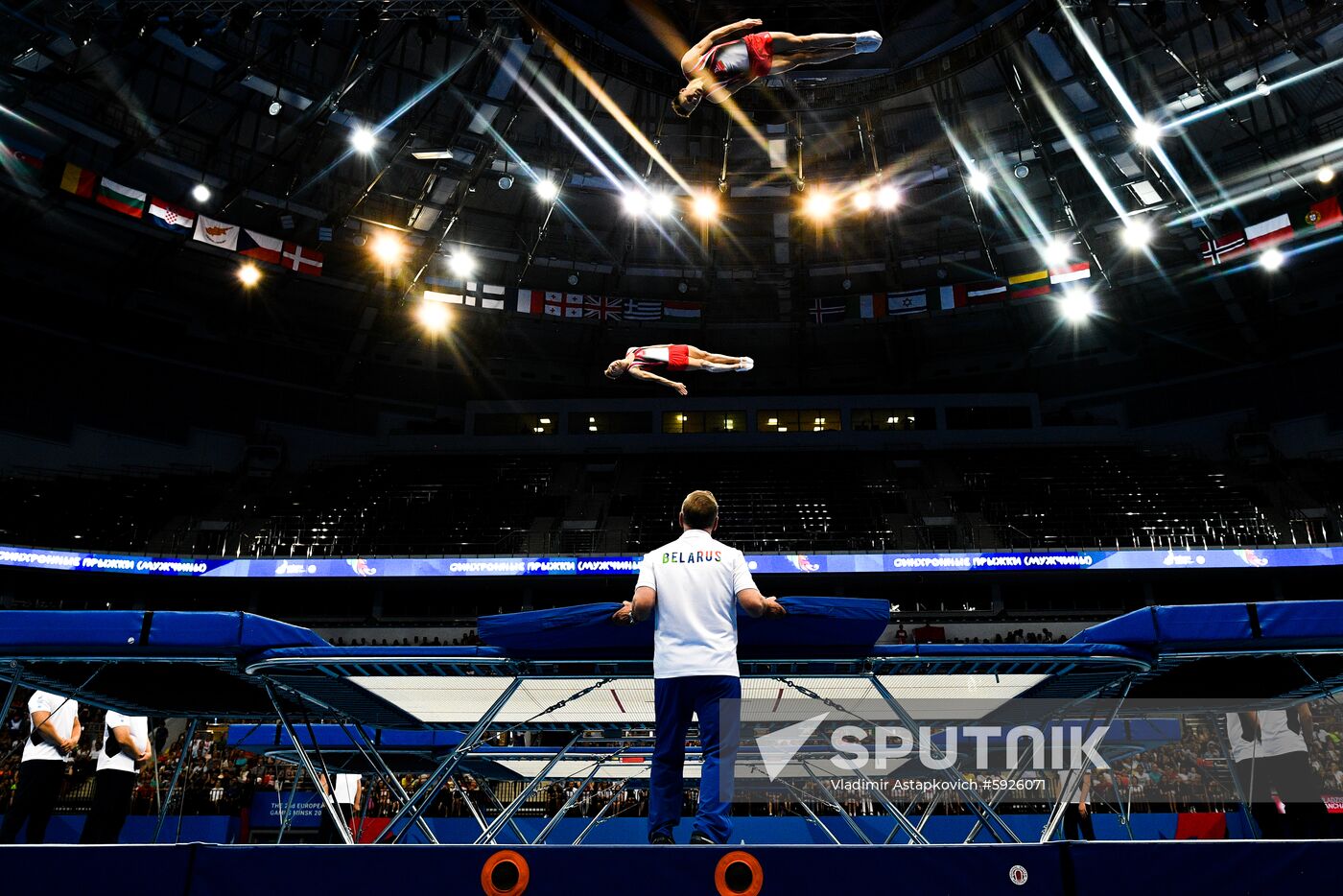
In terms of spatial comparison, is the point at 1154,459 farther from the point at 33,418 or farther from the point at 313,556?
the point at 33,418

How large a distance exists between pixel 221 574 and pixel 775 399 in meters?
20.3

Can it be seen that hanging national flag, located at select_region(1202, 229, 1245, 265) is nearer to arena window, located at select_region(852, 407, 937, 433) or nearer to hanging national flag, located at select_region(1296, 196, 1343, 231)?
hanging national flag, located at select_region(1296, 196, 1343, 231)

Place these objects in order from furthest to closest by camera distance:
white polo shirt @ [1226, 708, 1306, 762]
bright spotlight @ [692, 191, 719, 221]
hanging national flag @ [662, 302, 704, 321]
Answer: hanging national flag @ [662, 302, 704, 321] < bright spotlight @ [692, 191, 719, 221] < white polo shirt @ [1226, 708, 1306, 762]

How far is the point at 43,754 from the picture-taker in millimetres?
6453

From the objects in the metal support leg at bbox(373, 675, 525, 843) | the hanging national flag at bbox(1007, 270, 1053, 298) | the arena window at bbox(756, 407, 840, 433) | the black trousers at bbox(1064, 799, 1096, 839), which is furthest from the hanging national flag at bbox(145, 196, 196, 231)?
the black trousers at bbox(1064, 799, 1096, 839)

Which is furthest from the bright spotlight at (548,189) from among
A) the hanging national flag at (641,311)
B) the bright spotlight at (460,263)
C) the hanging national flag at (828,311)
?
the hanging national flag at (828,311)

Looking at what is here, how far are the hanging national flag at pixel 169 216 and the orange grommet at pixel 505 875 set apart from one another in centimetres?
2596

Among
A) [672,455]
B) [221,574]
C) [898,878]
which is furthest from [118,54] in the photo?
[898,878]

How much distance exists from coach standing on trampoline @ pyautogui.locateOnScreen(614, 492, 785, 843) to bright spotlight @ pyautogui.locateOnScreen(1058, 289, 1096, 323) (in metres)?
28.9

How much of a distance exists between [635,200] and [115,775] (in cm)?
2193

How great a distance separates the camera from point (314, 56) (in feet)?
75.9

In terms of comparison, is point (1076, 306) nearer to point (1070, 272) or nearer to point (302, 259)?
point (1070, 272)

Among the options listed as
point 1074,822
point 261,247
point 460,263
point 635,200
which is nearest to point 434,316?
point 460,263

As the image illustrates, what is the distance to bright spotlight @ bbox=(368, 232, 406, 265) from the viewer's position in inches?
1064
